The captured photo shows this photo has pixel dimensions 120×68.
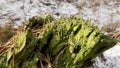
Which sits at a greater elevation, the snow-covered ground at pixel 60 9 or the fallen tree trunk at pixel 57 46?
the fallen tree trunk at pixel 57 46

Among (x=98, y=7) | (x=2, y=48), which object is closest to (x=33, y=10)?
(x=98, y=7)

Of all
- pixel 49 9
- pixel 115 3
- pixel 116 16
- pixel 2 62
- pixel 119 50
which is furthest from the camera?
pixel 115 3

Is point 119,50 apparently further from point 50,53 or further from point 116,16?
point 116,16

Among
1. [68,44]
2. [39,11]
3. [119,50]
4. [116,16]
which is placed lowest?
[116,16]

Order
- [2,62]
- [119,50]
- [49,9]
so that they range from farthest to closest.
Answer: [49,9] → [119,50] → [2,62]

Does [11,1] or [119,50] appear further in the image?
[11,1]

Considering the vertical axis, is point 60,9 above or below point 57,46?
below
